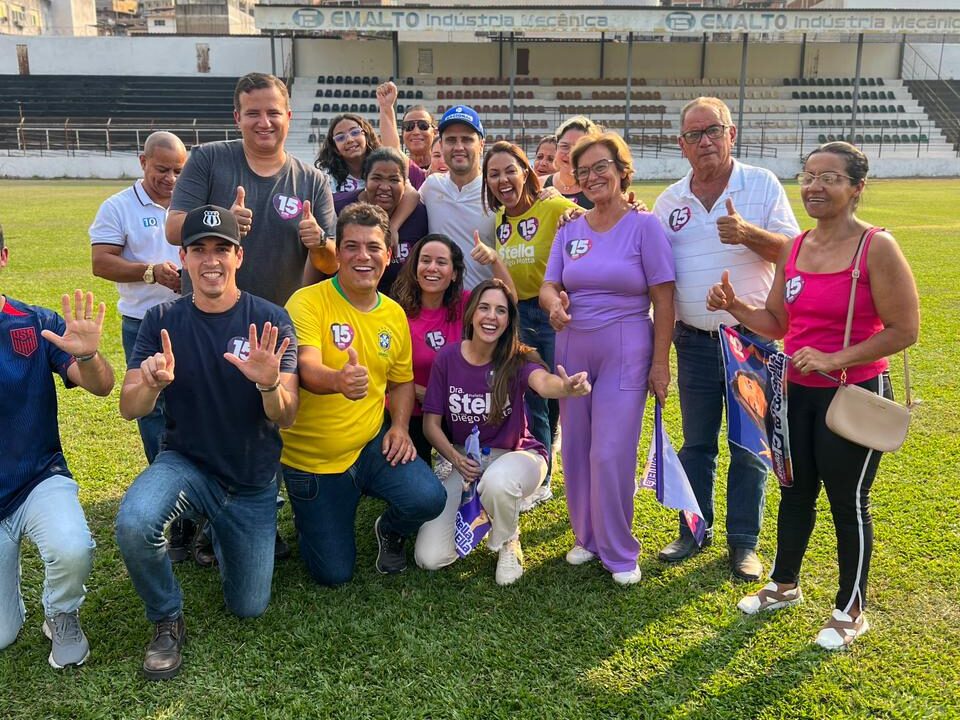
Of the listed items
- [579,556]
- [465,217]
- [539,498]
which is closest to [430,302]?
[465,217]

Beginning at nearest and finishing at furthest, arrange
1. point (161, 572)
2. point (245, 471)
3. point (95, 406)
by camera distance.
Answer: point (161, 572)
point (245, 471)
point (95, 406)

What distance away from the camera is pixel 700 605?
349cm

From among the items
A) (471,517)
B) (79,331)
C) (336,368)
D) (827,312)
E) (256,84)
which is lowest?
(471,517)

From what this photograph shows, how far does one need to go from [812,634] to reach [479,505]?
1.60 meters

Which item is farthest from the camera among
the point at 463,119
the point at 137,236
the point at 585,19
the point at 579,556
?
the point at 585,19

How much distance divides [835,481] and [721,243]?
1.20 metres

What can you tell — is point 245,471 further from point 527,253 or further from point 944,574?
point 944,574

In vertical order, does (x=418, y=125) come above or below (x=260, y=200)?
above

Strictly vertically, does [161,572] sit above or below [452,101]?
below

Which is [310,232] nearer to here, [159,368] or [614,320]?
[159,368]

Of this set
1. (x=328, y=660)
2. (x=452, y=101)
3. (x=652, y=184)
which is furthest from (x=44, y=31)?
(x=328, y=660)

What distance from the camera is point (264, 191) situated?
3801mm

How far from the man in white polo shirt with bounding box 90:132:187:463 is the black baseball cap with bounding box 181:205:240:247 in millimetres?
955

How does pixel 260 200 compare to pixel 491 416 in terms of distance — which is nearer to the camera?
pixel 260 200
